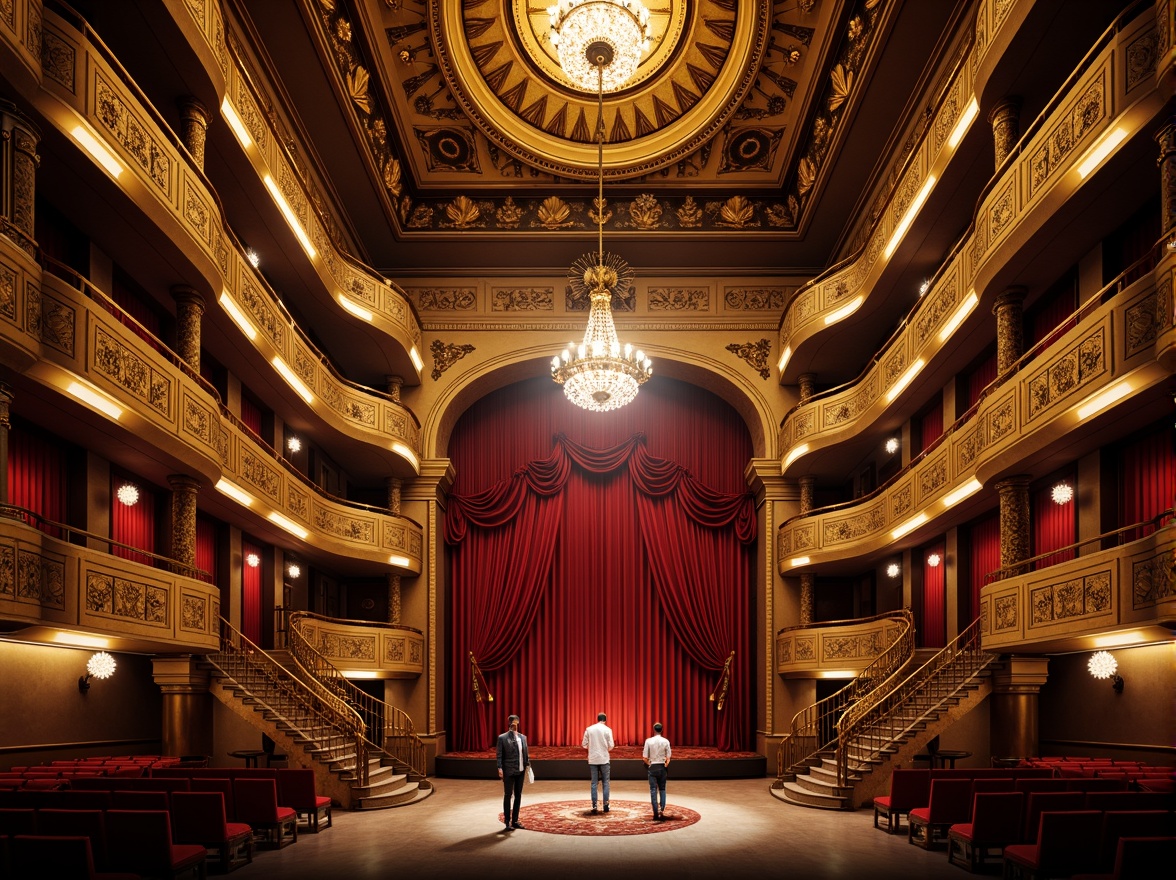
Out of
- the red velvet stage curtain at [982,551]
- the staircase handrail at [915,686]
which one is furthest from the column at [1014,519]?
the red velvet stage curtain at [982,551]

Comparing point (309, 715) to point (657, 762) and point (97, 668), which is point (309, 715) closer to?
point (97, 668)

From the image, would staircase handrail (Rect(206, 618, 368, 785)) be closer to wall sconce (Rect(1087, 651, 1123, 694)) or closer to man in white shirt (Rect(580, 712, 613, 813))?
man in white shirt (Rect(580, 712, 613, 813))

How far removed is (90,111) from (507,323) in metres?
13.6

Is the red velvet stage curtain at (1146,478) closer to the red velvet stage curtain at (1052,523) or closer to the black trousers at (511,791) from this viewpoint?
the red velvet stage curtain at (1052,523)

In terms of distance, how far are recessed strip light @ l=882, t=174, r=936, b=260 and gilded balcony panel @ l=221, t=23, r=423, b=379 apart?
980 centimetres

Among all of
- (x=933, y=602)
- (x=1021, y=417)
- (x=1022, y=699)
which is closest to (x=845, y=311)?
(x=933, y=602)

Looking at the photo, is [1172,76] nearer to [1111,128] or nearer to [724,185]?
[1111,128]

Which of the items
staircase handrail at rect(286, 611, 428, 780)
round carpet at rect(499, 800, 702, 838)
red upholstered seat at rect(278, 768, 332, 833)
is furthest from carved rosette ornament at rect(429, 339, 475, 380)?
red upholstered seat at rect(278, 768, 332, 833)

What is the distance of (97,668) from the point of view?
13812 millimetres

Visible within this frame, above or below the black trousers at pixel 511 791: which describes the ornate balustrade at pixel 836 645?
above

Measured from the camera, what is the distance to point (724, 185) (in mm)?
22078

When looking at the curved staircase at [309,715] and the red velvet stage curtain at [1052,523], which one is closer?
the red velvet stage curtain at [1052,523]

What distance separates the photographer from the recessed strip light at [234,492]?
14992 millimetres

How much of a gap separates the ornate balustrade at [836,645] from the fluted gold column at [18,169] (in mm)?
14229
